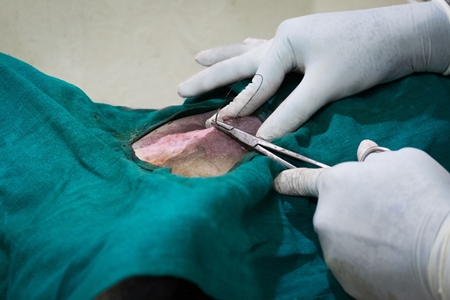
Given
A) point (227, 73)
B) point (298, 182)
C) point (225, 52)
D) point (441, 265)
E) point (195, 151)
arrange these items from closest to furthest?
point (441, 265) → point (298, 182) → point (195, 151) → point (227, 73) → point (225, 52)

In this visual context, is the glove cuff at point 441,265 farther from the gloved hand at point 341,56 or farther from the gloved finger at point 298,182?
the gloved hand at point 341,56

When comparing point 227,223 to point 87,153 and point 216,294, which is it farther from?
point 87,153

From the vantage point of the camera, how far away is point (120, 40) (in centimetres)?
169

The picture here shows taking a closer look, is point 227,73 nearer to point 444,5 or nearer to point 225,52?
point 225,52

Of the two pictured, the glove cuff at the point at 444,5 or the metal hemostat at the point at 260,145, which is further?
the glove cuff at the point at 444,5

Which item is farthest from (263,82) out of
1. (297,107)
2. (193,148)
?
(193,148)

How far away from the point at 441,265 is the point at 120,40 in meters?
1.33

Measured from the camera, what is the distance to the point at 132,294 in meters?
0.67

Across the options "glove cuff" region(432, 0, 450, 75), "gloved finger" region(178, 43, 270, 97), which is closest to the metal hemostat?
"gloved finger" region(178, 43, 270, 97)

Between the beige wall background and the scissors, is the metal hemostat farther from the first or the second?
the beige wall background

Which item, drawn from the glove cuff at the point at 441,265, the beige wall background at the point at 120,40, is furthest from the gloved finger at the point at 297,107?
the beige wall background at the point at 120,40

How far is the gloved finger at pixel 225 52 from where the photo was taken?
1233mm

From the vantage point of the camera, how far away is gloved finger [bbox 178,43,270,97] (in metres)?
1.11

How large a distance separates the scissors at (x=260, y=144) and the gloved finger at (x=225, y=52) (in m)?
0.29
